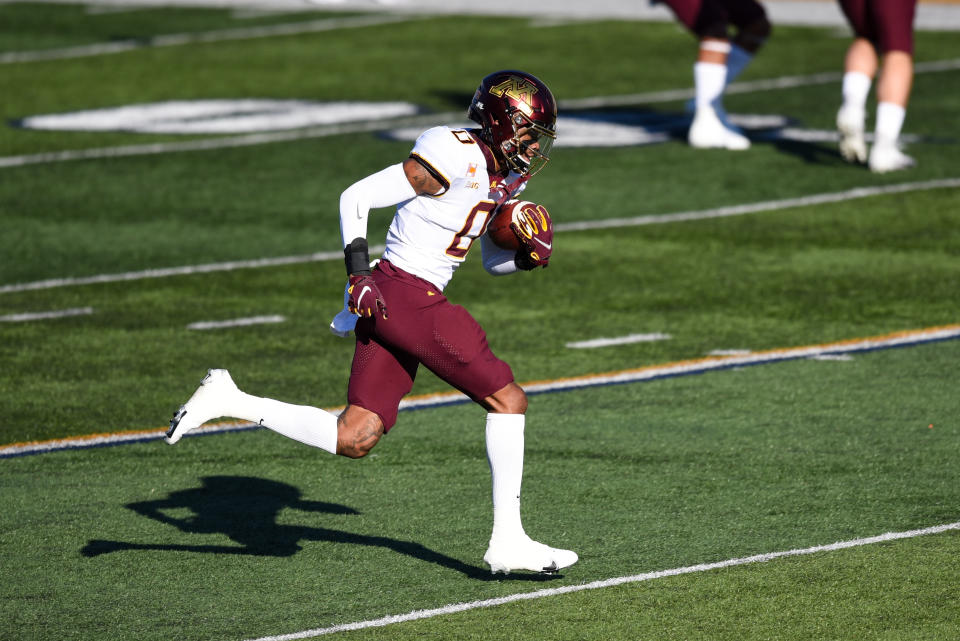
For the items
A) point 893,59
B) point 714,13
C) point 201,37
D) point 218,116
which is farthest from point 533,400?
point 201,37

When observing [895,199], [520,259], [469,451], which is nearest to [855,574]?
[520,259]

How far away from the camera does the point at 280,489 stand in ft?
23.2

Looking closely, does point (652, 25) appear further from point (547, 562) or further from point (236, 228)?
point (547, 562)

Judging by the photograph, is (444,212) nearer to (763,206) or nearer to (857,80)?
(763,206)

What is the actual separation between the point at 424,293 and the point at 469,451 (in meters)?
1.80

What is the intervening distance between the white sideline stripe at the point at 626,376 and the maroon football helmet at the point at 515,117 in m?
2.62

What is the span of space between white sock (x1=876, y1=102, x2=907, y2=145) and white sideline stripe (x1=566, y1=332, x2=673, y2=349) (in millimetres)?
4584

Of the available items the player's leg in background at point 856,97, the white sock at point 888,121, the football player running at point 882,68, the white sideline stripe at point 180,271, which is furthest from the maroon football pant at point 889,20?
the white sideline stripe at point 180,271

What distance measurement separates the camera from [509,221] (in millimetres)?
6117

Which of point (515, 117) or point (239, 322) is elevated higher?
point (515, 117)

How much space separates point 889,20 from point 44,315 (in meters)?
6.82

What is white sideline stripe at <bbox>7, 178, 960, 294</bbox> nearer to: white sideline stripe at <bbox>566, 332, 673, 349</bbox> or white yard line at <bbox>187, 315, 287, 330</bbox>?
white yard line at <bbox>187, 315, 287, 330</bbox>

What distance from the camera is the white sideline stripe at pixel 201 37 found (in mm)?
22266

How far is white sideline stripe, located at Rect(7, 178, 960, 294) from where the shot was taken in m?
11.3
